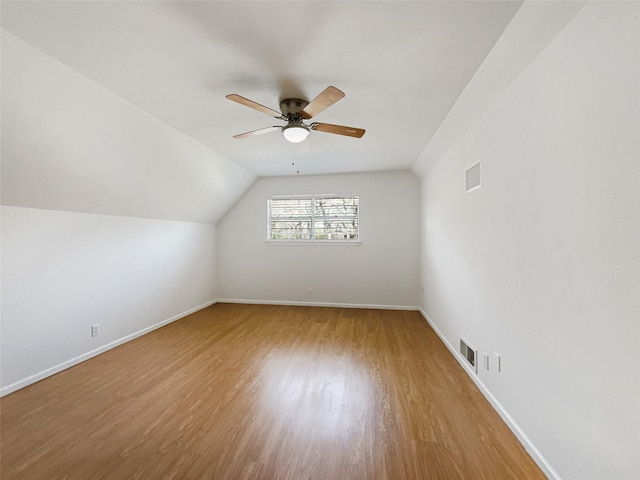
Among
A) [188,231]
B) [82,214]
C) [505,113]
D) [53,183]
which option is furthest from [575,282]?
[188,231]

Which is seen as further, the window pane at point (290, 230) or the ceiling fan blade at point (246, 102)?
the window pane at point (290, 230)

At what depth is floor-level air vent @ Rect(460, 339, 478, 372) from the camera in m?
2.53

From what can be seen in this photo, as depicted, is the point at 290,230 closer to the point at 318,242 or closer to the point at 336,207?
the point at 318,242

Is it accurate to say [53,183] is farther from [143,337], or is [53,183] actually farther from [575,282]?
[575,282]

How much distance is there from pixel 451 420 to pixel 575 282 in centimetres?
131

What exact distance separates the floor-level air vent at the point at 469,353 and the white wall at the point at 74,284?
3877 millimetres

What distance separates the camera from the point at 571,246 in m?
1.37

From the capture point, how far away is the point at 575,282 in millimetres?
1343

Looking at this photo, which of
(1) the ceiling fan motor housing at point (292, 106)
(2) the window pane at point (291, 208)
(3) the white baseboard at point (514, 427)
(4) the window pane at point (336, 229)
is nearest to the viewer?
(3) the white baseboard at point (514, 427)

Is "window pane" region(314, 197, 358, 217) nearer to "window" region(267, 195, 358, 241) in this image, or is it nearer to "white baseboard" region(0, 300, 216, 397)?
"window" region(267, 195, 358, 241)

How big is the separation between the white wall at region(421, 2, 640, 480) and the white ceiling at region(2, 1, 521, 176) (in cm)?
45

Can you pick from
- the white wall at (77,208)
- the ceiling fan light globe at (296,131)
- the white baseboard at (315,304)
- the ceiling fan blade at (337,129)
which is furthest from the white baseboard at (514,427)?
the white wall at (77,208)

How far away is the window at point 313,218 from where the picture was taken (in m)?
5.32

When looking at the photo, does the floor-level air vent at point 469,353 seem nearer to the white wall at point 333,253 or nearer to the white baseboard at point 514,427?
the white baseboard at point 514,427
